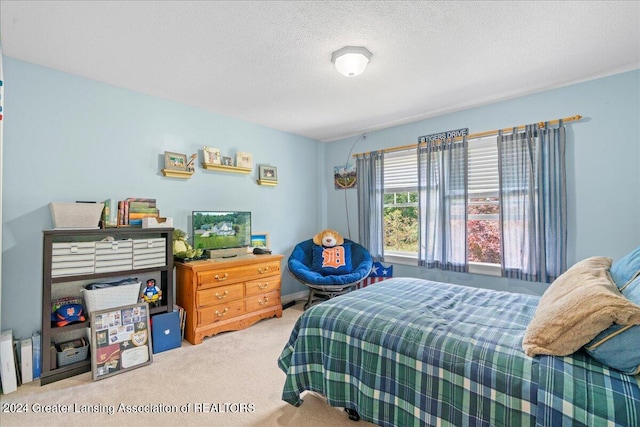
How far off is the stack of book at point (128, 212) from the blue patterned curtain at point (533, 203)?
3.56 m

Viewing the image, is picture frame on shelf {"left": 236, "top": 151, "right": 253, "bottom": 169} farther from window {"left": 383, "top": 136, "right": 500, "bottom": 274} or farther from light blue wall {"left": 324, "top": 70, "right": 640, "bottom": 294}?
light blue wall {"left": 324, "top": 70, "right": 640, "bottom": 294}

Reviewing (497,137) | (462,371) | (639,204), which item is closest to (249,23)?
(462,371)

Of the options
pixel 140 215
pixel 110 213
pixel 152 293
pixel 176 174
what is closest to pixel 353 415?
pixel 152 293

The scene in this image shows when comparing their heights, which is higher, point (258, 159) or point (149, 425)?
point (258, 159)

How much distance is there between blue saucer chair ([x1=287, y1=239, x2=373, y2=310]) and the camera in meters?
3.58

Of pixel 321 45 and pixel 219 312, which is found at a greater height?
pixel 321 45

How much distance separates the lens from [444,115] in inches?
143

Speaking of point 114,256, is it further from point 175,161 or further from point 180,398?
point 180,398

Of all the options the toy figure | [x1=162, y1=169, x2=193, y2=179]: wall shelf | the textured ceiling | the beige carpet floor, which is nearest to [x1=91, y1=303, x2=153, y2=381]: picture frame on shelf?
the beige carpet floor

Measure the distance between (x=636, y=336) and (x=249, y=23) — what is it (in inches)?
95.9

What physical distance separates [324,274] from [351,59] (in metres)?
2.57

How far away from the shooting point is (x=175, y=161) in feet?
10.4

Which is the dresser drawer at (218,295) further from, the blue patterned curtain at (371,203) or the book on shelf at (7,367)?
the blue patterned curtain at (371,203)

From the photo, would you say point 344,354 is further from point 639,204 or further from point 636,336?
point 639,204
